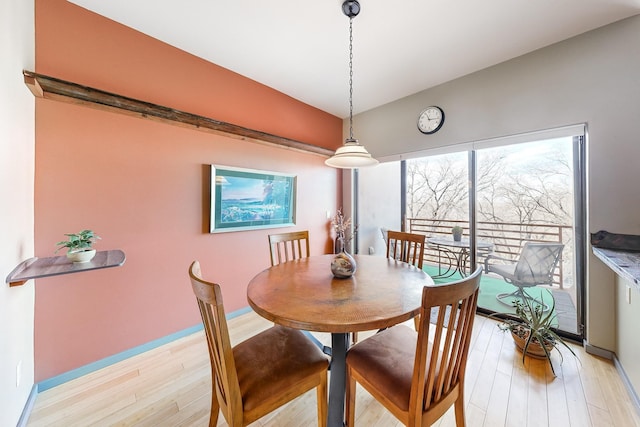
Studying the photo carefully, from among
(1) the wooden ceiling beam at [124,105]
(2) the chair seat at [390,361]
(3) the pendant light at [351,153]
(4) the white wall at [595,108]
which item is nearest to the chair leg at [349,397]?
(2) the chair seat at [390,361]

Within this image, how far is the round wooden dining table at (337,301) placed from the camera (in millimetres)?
1080

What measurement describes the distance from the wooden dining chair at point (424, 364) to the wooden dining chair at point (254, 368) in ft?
0.76

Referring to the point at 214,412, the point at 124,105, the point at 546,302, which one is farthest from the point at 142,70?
the point at 546,302

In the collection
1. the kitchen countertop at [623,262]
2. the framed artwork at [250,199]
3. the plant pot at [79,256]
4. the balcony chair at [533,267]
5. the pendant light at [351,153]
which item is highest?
the pendant light at [351,153]

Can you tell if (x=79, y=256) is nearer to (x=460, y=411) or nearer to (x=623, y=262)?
(x=460, y=411)

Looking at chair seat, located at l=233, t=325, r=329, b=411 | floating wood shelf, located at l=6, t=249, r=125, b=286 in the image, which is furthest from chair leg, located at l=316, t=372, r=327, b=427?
floating wood shelf, located at l=6, t=249, r=125, b=286

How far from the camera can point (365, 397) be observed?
5.32 ft

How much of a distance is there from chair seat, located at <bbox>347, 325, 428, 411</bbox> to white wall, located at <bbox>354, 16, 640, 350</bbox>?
6.45ft

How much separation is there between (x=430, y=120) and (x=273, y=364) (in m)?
3.15

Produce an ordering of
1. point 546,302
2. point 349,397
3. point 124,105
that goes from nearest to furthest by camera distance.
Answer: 1. point 349,397
2. point 124,105
3. point 546,302

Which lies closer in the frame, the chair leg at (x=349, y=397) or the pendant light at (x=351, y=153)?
the chair leg at (x=349, y=397)

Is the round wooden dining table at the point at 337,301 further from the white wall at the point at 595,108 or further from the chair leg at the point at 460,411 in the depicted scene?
the white wall at the point at 595,108

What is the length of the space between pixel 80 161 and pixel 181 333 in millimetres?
1741

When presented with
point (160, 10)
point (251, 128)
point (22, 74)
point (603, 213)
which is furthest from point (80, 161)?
point (603, 213)
